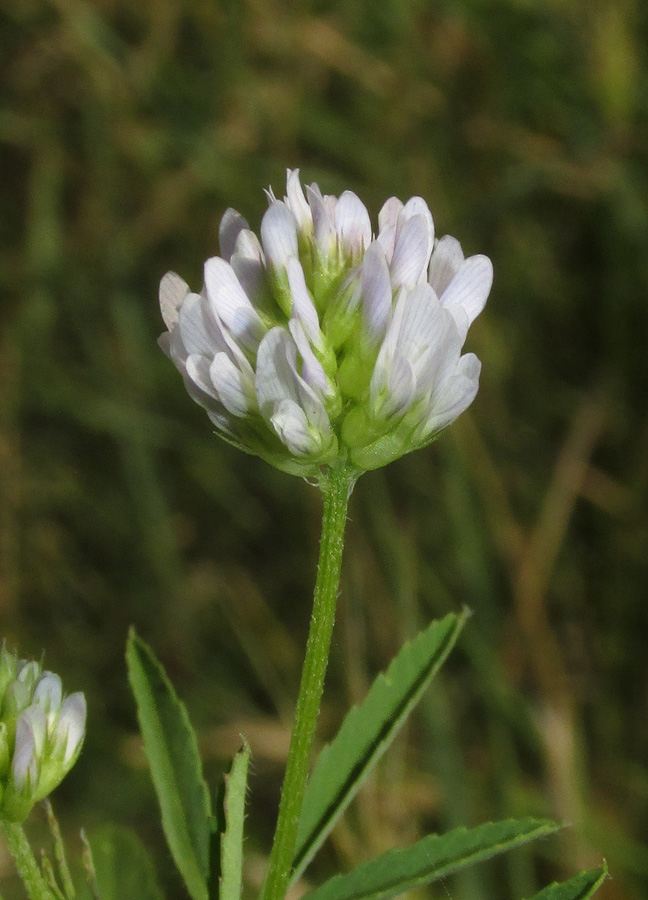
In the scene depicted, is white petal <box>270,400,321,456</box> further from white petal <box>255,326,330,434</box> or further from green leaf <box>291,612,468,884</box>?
green leaf <box>291,612,468,884</box>

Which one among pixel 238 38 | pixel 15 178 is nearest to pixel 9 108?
pixel 15 178

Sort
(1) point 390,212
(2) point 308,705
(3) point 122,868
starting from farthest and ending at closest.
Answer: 1. (3) point 122,868
2. (1) point 390,212
3. (2) point 308,705

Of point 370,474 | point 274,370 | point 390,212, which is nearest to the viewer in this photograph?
point 274,370

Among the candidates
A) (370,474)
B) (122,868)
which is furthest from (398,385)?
(370,474)

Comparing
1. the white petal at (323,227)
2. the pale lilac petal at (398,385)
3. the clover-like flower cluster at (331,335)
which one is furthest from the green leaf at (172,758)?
the white petal at (323,227)

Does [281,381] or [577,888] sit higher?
[281,381]

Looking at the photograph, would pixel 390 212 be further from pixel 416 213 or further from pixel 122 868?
pixel 122 868

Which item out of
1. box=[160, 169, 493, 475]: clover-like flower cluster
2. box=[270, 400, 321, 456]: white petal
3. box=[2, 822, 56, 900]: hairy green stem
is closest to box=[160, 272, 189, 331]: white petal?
box=[160, 169, 493, 475]: clover-like flower cluster
